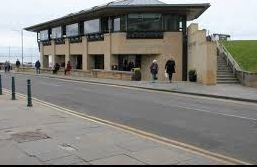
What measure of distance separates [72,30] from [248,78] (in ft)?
87.2

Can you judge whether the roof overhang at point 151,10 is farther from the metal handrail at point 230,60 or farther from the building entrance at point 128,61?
the building entrance at point 128,61

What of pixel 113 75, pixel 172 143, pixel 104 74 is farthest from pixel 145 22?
pixel 172 143

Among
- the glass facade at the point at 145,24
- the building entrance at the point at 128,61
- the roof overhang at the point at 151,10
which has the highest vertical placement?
the roof overhang at the point at 151,10

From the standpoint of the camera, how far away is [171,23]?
1599 inches

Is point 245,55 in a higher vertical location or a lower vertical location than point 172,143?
higher

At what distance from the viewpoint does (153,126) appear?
1258cm

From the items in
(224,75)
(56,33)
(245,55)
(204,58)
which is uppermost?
(56,33)

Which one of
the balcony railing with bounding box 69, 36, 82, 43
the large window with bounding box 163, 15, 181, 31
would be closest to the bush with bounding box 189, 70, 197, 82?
the large window with bounding box 163, 15, 181, 31

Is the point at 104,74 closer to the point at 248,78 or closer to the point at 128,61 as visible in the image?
the point at 128,61

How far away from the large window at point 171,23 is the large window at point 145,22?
0.45m

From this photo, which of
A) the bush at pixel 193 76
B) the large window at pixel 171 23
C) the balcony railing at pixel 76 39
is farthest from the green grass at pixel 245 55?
the balcony railing at pixel 76 39

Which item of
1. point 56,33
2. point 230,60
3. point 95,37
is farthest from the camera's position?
point 56,33

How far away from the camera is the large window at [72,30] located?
165ft

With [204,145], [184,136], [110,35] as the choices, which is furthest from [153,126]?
[110,35]
